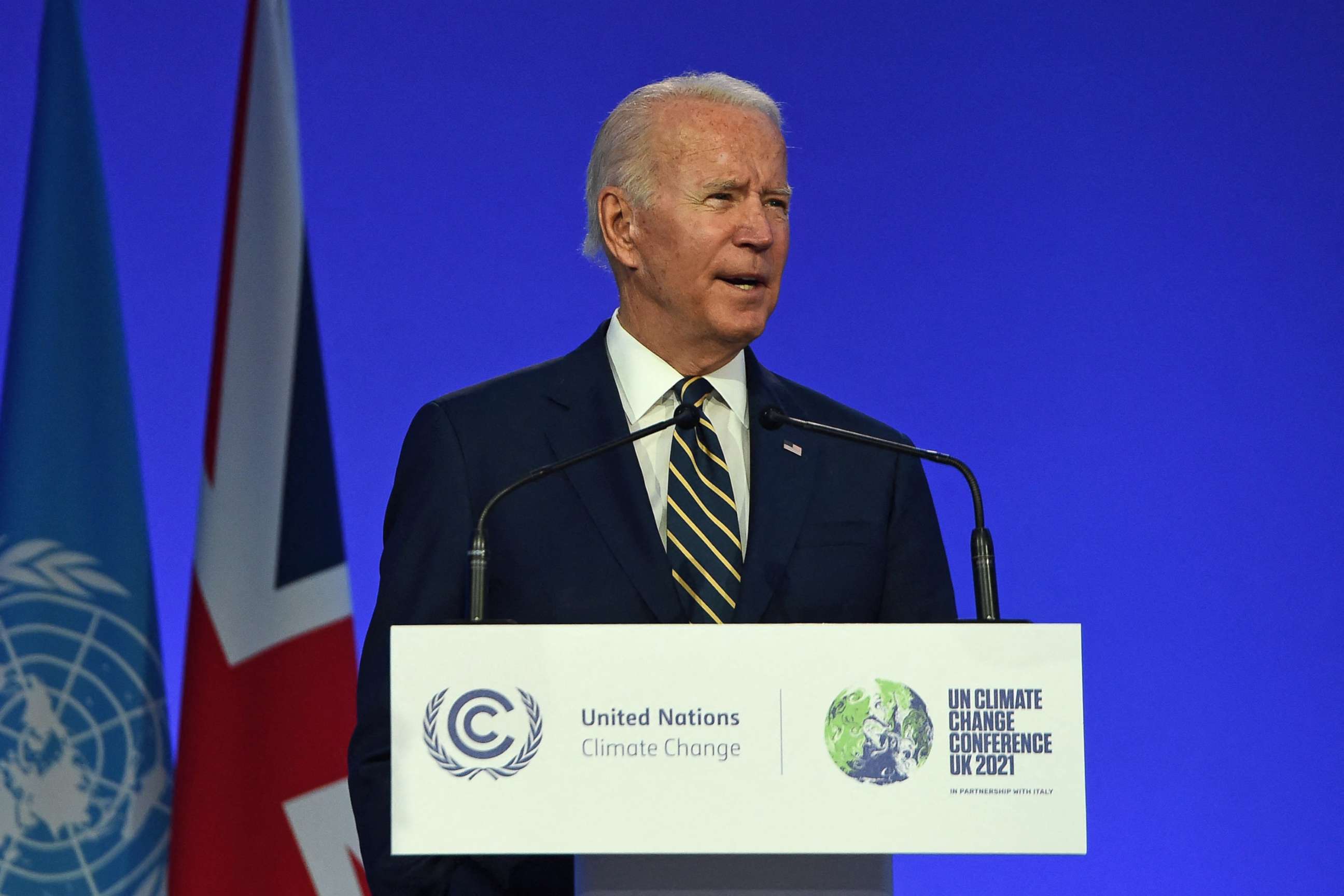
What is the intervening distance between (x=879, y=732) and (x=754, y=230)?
83 centimetres

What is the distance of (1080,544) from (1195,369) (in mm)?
477

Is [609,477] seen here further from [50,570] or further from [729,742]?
[50,570]

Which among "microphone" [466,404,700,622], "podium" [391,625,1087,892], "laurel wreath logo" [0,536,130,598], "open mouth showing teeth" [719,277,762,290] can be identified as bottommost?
"podium" [391,625,1087,892]

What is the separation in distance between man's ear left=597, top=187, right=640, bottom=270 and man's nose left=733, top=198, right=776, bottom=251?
0.17m

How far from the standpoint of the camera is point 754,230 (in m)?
1.84

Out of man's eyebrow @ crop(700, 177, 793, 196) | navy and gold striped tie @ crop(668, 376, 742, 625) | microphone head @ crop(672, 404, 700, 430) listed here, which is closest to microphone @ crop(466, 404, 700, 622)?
microphone head @ crop(672, 404, 700, 430)

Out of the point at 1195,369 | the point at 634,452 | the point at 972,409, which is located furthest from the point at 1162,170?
the point at 634,452

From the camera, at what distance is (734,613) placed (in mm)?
1664

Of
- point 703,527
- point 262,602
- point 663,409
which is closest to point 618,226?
point 663,409

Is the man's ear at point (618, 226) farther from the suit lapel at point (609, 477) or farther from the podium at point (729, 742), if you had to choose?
the podium at point (729, 742)

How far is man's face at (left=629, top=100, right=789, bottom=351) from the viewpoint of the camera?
6.07 feet

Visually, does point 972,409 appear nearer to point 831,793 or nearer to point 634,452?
point 634,452

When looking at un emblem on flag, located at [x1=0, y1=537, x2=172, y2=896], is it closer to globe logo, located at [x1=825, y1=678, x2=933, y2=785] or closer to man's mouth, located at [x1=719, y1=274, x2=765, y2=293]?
man's mouth, located at [x1=719, y1=274, x2=765, y2=293]

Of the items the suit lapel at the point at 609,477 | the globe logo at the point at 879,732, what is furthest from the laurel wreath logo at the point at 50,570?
the globe logo at the point at 879,732
